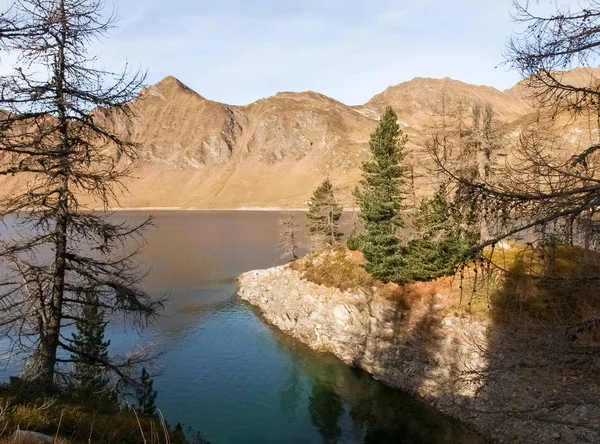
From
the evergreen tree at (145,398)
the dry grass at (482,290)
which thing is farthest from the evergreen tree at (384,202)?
the evergreen tree at (145,398)

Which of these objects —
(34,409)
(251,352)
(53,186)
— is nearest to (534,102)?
(34,409)

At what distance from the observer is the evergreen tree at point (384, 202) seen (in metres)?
29.4

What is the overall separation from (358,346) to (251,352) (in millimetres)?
8523

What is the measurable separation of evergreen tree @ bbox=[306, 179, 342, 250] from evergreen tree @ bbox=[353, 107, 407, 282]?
15.9 meters

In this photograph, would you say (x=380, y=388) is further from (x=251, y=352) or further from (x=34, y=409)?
(x=34, y=409)

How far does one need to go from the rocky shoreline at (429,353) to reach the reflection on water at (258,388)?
115cm

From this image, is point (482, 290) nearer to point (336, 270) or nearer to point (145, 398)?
point (336, 270)

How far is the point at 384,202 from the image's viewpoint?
29.9 m

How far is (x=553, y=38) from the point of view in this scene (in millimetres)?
6039

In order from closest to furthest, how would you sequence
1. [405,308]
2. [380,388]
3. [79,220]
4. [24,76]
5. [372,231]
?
[24,76]
[79,220]
[380,388]
[405,308]
[372,231]

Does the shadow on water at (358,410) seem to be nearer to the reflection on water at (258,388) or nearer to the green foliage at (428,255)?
the reflection on water at (258,388)

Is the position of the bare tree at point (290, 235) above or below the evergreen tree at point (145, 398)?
above

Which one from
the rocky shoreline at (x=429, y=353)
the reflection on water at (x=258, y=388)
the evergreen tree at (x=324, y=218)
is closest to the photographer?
the rocky shoreline at (x=429, y=353)

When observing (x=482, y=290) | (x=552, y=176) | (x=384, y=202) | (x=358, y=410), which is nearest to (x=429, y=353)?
(x=482, y=290)
